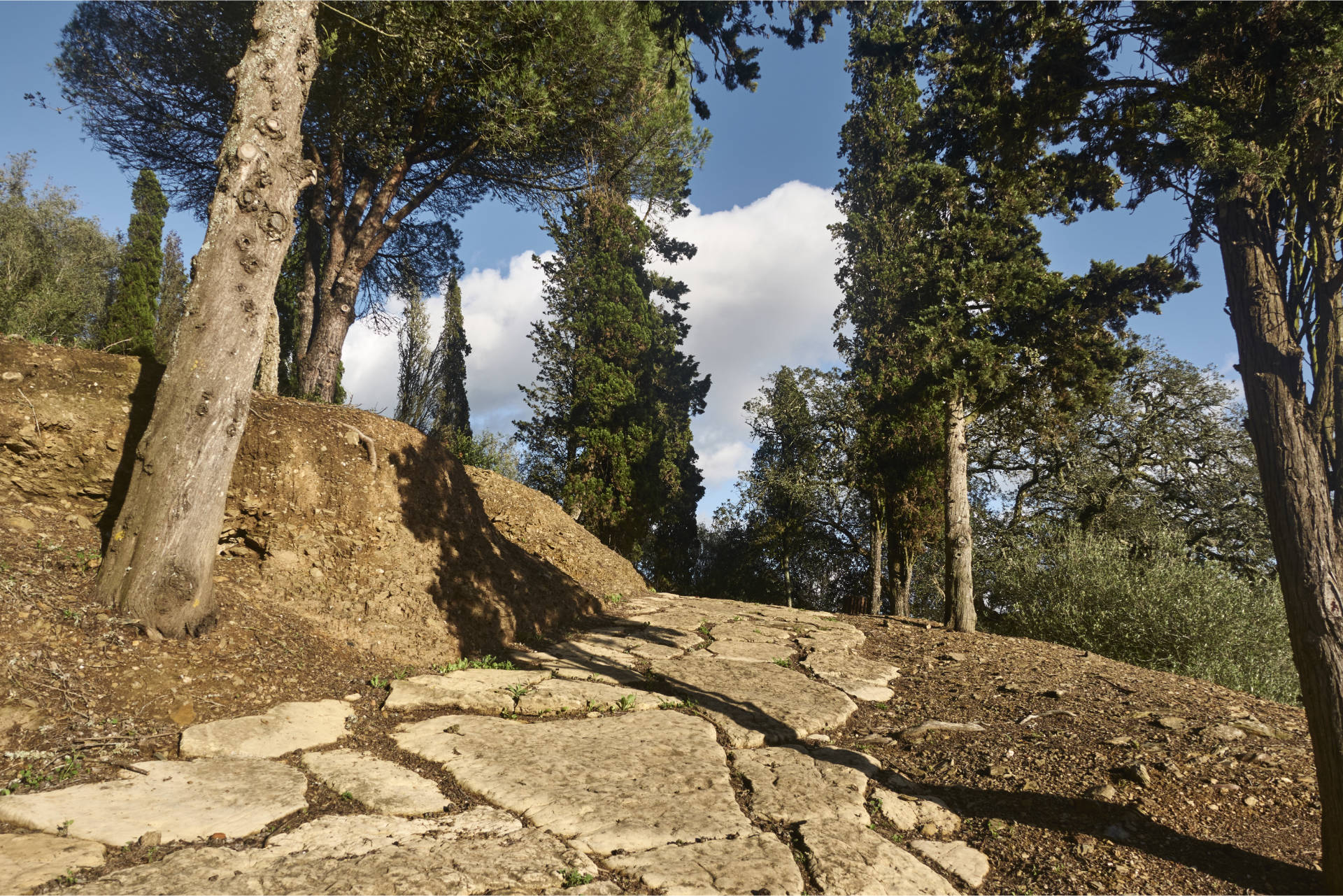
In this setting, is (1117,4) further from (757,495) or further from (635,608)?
(757,495)

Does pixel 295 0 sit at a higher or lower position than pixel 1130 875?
higher

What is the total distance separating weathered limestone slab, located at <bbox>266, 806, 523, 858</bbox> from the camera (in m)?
2.88

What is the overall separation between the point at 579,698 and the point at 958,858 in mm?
3098

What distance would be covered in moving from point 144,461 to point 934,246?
1097 centimetres

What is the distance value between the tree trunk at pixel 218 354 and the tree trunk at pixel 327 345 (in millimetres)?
6153

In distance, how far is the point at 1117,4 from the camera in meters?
5.51

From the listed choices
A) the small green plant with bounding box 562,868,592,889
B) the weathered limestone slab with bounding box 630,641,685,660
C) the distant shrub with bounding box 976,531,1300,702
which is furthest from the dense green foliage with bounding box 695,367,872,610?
the small green plant with bounding box 562,868,592,889

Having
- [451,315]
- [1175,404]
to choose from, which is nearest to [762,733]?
[451,315]

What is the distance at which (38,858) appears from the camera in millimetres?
2582

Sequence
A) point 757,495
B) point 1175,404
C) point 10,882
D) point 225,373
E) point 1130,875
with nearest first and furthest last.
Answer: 1. point 10,882
2. point 1130,875
3. point 225,373
4. point 1175,404
5. point 757,495

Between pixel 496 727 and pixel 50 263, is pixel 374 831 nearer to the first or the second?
pixel 496 727

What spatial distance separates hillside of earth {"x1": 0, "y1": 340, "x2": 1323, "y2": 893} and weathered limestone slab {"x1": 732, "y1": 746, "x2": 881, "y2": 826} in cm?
3

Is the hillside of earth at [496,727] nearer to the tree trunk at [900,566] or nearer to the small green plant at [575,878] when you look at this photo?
the small green plant at [575,878]

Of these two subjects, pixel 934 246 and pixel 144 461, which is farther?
pixel 934 246
